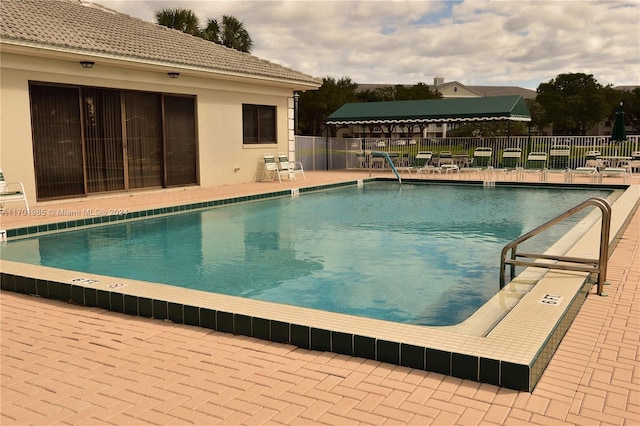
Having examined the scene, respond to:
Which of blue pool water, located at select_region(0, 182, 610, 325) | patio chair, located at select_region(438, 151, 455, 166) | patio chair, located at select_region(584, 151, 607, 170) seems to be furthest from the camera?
patio chair, located at select_region(438, 151, 455, 166)

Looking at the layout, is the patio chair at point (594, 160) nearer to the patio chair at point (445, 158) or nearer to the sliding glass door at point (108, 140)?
the patio chair at point (445, 158)

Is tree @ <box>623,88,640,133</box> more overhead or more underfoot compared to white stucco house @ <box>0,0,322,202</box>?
more overhead

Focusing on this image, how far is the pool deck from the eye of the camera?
2.81 meters

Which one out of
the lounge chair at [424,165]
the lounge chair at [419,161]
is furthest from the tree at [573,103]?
the lounge chair at [424,165]

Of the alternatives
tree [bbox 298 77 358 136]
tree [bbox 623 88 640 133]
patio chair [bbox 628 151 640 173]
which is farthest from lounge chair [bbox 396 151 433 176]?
tree [bbox 623 88 640 133]

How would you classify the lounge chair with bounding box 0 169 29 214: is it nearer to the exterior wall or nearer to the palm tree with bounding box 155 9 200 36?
the exterior wall

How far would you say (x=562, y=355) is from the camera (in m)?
3.51

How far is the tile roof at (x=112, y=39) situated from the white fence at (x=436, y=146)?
19.9 feet

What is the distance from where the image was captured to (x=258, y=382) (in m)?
3.20

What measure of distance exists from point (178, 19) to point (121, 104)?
21.7m

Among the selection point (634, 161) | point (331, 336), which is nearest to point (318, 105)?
point (634, 161)

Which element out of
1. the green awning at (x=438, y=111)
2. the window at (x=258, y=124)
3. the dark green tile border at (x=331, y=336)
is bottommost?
the dark green tile border at (x=331, y=336)

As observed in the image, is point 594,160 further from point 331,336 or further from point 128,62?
point 331,336

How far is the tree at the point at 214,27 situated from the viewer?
106 ft
